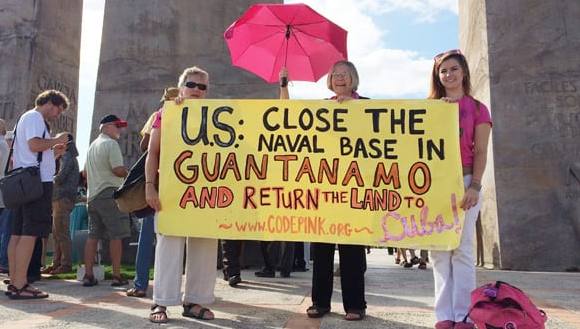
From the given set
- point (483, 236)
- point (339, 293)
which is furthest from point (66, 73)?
point (483, 236)

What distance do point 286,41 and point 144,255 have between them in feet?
7.88

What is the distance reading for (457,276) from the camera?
2979 mm

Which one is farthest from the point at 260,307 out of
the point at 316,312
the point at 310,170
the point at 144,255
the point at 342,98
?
the point at 342,98

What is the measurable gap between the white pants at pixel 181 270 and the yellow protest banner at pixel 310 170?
4.8 inches

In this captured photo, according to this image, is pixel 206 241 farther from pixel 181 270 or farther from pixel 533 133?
pixel 533 133

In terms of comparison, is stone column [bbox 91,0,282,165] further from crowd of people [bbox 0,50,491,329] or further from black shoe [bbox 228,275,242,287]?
black shoe [bbox 228,275,242,287]

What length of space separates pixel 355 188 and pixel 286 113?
2.34 feet

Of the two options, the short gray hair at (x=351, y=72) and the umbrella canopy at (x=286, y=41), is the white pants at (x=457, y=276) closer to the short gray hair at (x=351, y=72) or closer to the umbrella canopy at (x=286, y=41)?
the short gray hair at (x=351, y=72)

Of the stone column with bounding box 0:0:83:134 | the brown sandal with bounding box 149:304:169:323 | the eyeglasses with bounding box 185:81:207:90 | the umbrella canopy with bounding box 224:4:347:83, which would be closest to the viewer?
the brown sandal with bounding box 149:304:169:323

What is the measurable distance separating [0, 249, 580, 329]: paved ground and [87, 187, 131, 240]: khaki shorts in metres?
0.56

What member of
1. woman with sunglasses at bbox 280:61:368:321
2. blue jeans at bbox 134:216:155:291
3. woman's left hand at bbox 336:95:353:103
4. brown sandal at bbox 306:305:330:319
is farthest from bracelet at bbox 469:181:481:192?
blue jeans at bbox 134:216:155:291

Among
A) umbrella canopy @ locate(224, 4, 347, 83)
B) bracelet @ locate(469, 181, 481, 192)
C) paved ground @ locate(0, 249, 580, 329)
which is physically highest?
umbrella canopy @ locate(224, 4, 347, 83)

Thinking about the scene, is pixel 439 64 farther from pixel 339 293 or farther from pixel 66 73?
pixel 66 73

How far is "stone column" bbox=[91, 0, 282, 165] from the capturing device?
8969mm
